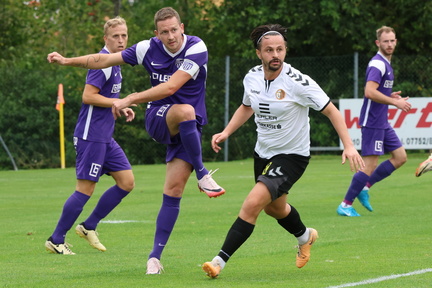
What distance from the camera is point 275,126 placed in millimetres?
7586

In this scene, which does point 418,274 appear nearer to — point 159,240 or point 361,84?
point 159,240

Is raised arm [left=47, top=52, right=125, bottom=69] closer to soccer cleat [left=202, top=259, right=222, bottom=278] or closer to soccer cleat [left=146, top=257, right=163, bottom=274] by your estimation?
soccer cleat [left=146, top=257, right=163, bottom=274]

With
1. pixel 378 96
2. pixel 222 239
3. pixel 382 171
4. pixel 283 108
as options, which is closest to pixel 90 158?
pixel 222 239

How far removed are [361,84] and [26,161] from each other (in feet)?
30.8

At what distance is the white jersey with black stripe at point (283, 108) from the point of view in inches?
294

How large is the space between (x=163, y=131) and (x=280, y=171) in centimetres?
108

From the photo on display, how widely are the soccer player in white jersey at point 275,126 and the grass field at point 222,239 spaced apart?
0.45 m

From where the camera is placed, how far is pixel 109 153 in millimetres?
9836

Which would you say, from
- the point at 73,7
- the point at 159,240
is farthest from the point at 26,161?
the point at 159,240

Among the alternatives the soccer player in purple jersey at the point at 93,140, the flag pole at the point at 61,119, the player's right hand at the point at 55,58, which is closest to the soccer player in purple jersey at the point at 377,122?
the soccer player in purple jersey at the point at 93,140

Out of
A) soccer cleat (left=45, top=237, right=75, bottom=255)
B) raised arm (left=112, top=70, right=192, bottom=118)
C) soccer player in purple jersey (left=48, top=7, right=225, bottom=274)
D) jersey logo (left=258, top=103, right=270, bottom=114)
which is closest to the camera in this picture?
raised arm (left=112, top=70, right=192, bottom=118)

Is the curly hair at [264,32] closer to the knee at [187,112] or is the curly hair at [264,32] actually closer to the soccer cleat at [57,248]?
the knee at [187,112]

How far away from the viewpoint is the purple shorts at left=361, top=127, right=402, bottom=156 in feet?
41.8

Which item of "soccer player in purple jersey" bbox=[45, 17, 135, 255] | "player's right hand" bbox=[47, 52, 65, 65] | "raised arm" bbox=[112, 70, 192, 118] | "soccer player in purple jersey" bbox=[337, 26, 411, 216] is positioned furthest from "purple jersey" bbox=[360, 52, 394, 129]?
"player's right hand" bbox=[47, 52, 65, 65]
